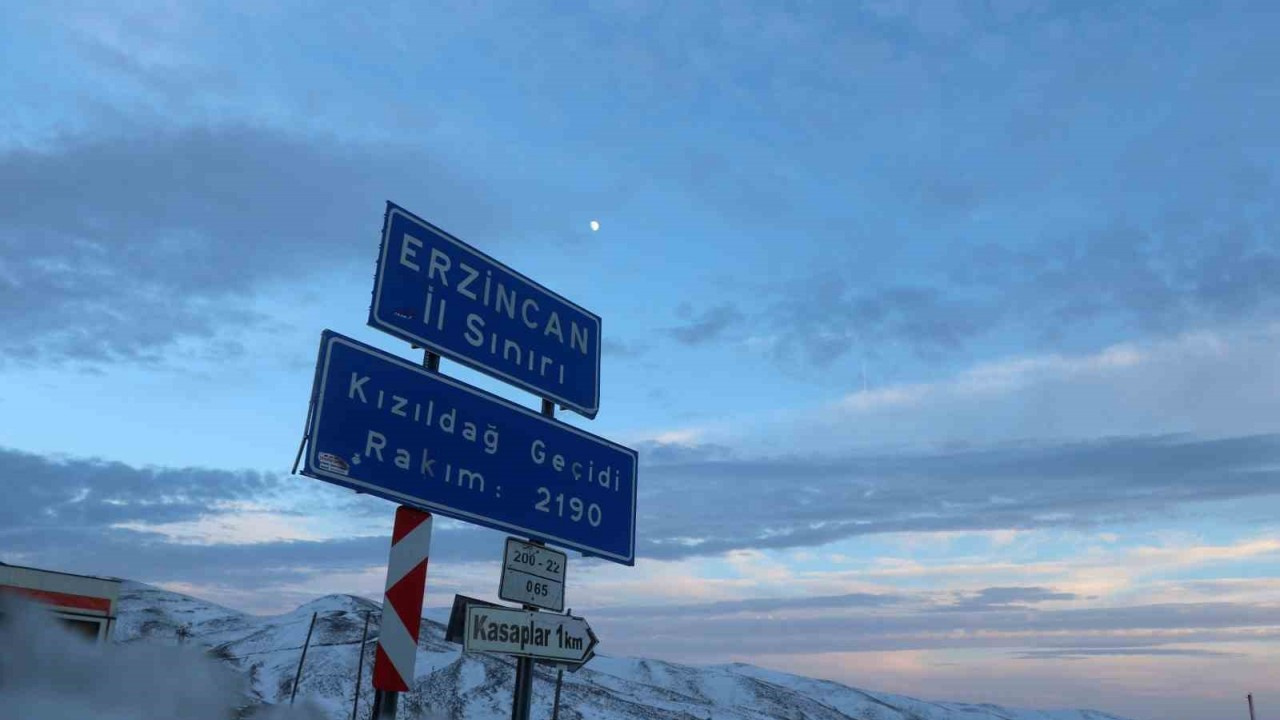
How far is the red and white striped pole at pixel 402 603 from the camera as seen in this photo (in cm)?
607

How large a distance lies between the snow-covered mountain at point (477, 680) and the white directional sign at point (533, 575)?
6085 centimetres

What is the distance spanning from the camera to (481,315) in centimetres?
773

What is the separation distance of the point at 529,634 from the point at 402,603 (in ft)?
4.23

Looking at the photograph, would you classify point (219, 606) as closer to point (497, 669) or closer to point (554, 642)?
point (497, 669)

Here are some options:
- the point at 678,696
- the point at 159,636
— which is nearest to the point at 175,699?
the point at 159,636

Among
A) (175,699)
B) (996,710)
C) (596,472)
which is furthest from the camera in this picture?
(996,710)

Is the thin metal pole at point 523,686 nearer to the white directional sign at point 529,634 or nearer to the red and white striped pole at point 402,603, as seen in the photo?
the white directional sign at point 529,634

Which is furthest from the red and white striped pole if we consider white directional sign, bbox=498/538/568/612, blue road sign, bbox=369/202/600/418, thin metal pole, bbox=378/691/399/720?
blue road sign, bbox=369/202/600/418

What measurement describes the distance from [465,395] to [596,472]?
1788 millimetres

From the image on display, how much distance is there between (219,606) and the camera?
149 metres

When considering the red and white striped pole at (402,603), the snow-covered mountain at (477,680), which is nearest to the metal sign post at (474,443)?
the red and white striped pole at (402,603)

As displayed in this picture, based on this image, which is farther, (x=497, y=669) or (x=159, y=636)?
(x=497, y=669)

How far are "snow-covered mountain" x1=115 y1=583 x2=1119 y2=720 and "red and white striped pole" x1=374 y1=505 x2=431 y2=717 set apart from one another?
61.7 meters

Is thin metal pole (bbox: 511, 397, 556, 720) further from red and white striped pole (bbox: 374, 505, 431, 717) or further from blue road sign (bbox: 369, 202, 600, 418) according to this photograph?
blue road sign (bbox: 369, 202, 600, 418)
